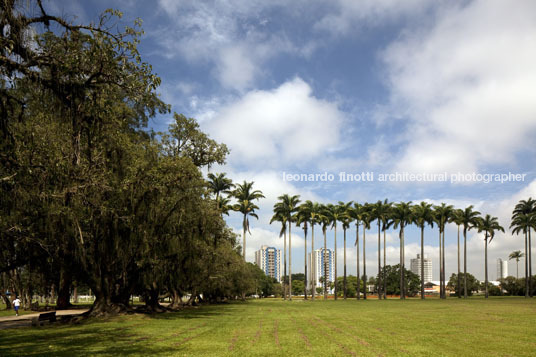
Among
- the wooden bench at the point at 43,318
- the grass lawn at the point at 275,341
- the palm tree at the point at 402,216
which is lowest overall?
the wooden bench at the point at 43,318

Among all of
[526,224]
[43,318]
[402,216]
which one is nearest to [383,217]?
[402,216]

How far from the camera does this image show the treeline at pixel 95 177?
9.89 m

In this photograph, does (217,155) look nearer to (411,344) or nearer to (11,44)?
(411,344)

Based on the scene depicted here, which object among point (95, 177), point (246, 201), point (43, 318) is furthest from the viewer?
point (246, 201)

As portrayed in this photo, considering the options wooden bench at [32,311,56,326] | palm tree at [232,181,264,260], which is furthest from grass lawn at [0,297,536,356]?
palm tree at [232,181,264,260]

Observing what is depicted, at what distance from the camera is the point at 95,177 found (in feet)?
53.2

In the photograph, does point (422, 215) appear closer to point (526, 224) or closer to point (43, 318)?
point (526, 224)

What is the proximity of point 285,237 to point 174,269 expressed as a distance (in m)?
54.3

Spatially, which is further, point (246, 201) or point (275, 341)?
point (246, 201)

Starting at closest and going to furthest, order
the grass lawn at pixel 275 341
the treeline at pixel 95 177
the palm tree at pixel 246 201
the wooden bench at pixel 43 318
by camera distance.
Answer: the treeline at pixel 95 177 → the grass lawn at pixel 275 341 → the wooden bench at pixel 43 318 → the palm tree at pixel 246 201

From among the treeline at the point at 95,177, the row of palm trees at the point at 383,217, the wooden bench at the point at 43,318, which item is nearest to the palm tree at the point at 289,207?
the row of palm trees at the point at 383,217

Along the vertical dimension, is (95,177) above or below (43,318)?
above

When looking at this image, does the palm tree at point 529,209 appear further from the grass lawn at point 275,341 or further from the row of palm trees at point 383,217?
the grass lawn at point 275,341

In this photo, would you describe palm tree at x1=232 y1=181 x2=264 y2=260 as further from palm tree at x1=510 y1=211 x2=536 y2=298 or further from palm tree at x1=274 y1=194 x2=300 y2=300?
palm tree at x1=510 y1=211 x2=536 y2=298
